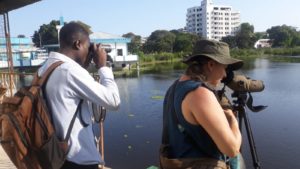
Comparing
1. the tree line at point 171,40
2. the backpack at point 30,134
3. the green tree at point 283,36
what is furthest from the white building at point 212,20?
the backpack at point 30,134

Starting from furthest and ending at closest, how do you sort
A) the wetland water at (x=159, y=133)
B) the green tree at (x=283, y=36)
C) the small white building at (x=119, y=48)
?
the green tree at (x=283, y=36), the small white building at (x=119, y=48), the wetland water at (x=159, y=133)

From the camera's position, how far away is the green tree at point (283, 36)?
59938 mm

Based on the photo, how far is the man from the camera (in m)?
1.45

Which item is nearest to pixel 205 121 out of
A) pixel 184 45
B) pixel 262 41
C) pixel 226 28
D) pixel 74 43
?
pixel 74 43

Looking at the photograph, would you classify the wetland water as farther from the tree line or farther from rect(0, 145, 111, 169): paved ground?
the tree line

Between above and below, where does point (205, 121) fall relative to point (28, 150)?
above

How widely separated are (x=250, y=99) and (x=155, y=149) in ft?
23.5

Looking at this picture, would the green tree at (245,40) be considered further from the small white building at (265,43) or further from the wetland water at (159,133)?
the wetland water at (159,133)

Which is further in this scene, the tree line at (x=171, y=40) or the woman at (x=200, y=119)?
the tree line at (x=171, y=40)

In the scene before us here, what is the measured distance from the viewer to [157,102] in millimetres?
14781

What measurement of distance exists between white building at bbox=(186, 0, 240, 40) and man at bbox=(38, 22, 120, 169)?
8263 centimetres

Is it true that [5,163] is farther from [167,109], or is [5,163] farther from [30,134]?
[167,109]

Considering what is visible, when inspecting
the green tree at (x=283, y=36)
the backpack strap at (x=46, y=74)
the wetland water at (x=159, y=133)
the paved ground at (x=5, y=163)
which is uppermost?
the green tree at (x=283, y=36)

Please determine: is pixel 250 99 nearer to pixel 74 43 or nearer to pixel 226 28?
pixel 74 43
